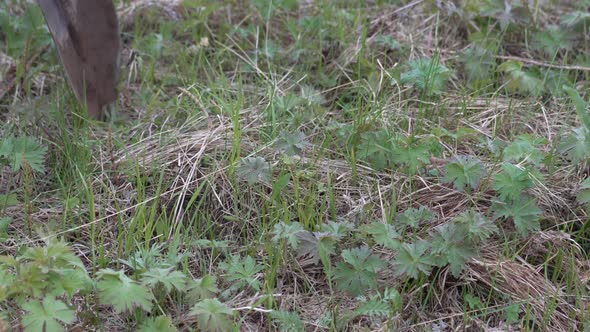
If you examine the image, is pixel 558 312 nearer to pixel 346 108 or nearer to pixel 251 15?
pixel 346 108

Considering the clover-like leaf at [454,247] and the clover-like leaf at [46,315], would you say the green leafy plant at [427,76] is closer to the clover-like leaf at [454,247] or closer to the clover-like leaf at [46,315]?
the clover-like leaf at [454,247]

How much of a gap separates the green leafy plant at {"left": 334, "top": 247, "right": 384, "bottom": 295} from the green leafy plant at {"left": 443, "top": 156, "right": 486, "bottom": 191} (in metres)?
0.39

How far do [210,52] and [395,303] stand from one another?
1558 mm

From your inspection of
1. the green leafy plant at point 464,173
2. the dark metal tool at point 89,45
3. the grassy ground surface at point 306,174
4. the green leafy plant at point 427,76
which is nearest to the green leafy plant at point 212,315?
the grassy ground surface at point 306,174

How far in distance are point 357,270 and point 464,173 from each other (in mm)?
488

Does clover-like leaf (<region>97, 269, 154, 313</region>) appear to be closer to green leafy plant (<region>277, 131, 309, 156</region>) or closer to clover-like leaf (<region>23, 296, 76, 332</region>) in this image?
clover-like leaf (<region>23, 296, 76, 332</region>)

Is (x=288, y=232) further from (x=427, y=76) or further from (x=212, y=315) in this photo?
(x=427, y=76)

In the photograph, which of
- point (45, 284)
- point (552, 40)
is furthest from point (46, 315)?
point (552, 40)

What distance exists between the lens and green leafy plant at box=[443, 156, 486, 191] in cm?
236

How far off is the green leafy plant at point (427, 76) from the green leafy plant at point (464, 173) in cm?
50

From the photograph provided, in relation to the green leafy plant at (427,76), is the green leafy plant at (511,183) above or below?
below

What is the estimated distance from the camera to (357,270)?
7.04 ft

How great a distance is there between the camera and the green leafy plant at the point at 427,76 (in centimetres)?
281

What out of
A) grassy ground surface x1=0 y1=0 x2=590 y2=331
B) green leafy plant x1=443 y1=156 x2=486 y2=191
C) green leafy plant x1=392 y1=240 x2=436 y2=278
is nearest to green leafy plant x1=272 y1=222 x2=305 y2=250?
grassy ground surface x1=0 y1=0 x2=590 y2=331
